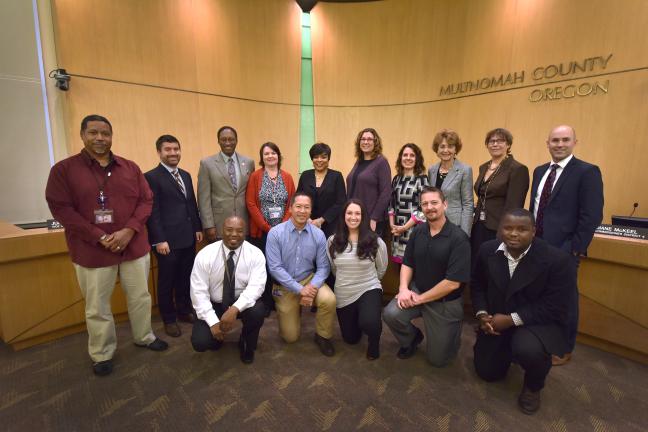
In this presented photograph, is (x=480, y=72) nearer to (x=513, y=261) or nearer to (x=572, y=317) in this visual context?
(x=513, y=261)

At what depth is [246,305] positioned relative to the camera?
6.95 feet

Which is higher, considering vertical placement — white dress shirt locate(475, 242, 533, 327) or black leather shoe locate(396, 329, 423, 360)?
white dress shirt locate(475, 242, 533, 327)

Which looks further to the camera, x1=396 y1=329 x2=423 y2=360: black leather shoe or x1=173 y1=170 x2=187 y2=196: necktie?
x1=173 y1=170 x2=187 y2=196: necktie

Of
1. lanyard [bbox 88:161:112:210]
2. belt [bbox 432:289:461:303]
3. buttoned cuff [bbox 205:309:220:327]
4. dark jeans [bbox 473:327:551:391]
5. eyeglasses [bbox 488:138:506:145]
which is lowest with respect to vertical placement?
dark jeans [bbox 473:327:551:391]

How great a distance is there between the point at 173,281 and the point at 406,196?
2.13 meters

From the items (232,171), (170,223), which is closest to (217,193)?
(232,171)

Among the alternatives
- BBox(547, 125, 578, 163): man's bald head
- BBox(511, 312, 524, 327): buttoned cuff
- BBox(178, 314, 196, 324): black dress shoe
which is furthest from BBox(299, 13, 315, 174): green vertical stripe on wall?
BBox(511, 312, 524, 327): buttoned cuff

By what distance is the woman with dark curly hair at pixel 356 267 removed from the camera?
2.26m

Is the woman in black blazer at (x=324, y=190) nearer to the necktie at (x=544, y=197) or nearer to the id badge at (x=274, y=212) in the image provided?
the id badge at (x=274, y=212)

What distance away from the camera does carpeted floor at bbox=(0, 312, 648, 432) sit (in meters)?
1.65

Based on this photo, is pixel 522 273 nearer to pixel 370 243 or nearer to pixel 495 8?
pixel 370 243

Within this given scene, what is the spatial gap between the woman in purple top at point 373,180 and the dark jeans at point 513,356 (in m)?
1.20

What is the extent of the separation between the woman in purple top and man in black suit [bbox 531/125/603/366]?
1140mm

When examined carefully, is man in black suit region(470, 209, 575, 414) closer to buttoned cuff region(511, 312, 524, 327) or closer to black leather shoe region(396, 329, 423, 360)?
buttoned cuff region(511, 312, 524, 327)
